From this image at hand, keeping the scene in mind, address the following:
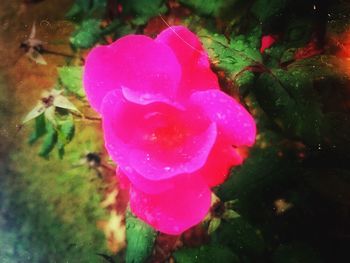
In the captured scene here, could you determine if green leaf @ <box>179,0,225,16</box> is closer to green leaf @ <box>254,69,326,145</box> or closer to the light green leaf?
green leaf @ <box>254,69,326,145</box>

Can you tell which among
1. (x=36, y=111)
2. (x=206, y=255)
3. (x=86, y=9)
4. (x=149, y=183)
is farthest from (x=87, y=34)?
(x=206, y=255)

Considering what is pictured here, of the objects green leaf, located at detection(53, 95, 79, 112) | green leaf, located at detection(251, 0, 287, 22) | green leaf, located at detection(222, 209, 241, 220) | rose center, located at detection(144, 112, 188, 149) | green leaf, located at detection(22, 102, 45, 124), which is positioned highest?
green leaf, located at detection(251, 0, 287, 22)

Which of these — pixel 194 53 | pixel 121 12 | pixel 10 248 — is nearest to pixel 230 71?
pixel 194 53

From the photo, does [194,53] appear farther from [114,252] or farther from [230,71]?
[114,252]

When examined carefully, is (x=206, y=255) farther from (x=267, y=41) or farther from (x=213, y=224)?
(x=267, y=41)

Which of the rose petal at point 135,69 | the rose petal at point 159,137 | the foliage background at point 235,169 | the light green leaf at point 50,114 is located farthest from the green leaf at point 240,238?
the light green leaf at point 50,114

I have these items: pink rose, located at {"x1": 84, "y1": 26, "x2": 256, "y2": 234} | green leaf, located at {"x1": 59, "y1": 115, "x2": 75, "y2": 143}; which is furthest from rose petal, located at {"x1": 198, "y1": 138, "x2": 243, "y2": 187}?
green leaf, located at {"x1": 59, "y1": 115, "x2": 75, "y2": 143}
